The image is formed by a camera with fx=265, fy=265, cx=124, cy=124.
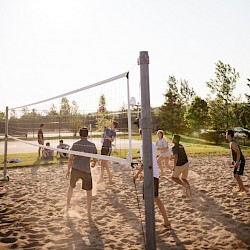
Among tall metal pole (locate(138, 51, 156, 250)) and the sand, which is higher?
tall metal pole (locate(138, 51, 156, 250))

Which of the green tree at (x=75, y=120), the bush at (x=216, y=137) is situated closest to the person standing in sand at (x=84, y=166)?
the green tree at (x=75, y=120)

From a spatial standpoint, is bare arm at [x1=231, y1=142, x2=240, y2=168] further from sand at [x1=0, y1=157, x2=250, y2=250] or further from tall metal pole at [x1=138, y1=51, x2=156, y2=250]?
tall metal pole at [x1=138, y1=51, x2=156, y2=250]

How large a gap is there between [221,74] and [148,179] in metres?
24.2

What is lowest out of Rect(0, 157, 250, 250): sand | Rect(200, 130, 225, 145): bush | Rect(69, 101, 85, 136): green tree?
Rect(0, 157, 250, 250): sand

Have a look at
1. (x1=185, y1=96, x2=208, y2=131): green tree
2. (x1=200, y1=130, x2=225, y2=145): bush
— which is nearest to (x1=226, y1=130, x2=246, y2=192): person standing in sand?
(x1=200, y1=130, x2=225, y2=145): bush

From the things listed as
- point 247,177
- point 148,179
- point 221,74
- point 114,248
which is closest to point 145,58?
point 148,179

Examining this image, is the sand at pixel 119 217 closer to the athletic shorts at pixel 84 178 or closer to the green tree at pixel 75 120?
the athletic shorts at pixel 84 178

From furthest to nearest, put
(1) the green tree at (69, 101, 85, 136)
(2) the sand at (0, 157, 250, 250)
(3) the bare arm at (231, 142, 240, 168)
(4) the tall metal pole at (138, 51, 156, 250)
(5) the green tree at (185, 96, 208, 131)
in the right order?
(5) the green tree at (185, 96, 208, 131) < (1) the green tree at (69, 101, 85, 136) < (3) the bare arm at (231, 142, 240, 168) < (2) the sand at (0, 157, 250, 250) < (4) the tall metal pole at (138, 51, 156, 250)

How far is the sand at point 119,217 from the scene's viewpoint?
386cm

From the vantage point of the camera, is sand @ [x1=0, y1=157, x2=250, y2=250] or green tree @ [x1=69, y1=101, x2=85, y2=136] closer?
sand @ [x1=0, y1=157, x2=250, y2=250]

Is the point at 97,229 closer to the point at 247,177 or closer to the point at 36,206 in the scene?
the point at 36,206

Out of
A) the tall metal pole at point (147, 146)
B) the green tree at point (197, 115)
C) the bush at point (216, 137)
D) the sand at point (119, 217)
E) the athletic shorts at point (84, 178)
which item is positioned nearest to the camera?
the tall metal pole at point (147, 146)

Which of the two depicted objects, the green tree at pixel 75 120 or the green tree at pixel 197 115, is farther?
the green tree at pixel 197 115

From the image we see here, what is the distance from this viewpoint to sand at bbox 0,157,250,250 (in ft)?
12.7
